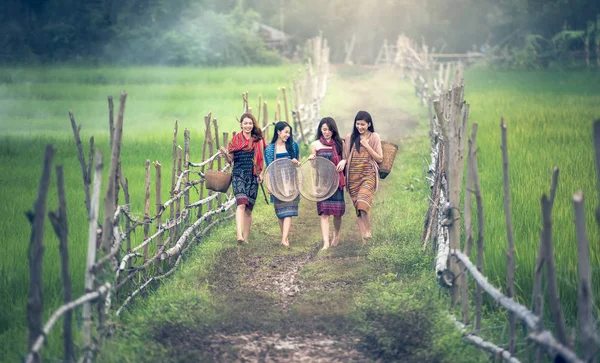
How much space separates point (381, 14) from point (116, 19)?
47.1 ft

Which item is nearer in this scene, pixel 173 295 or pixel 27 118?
pixel 173 295

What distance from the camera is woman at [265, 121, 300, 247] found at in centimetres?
600

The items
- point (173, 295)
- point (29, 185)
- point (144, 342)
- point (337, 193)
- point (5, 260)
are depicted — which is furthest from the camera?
point (29, 185)

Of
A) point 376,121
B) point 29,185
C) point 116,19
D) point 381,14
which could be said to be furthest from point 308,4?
point 29,185

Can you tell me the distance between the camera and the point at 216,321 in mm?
4445

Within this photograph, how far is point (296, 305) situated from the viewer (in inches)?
188

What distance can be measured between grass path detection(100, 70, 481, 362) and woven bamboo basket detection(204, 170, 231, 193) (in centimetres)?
46

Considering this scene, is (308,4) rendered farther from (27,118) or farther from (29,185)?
(29,185)

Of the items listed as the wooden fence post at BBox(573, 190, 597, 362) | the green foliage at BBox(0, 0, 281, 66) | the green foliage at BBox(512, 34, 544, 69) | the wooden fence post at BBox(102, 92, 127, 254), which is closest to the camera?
the wooden fence post at BBox(573, 190, 597, 362)

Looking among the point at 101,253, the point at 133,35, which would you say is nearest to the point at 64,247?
the point at 101,253

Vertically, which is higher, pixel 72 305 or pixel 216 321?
pixel 72 305

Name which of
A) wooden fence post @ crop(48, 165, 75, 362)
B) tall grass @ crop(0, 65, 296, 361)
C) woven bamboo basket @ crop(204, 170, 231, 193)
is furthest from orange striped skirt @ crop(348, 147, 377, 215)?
wooden fence post @ crop(48, 165, 75, 362)

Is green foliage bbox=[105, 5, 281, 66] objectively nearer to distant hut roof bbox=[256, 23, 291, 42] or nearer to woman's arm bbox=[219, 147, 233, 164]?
distant hut roof bbox=[256, 23, 291, 42]

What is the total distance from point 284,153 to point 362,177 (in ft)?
2.07
